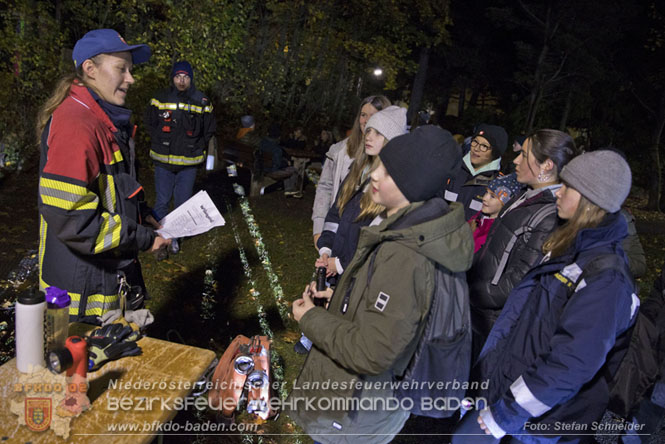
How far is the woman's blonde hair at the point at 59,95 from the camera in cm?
251

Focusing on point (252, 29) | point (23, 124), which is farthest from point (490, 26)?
point (23, 124)

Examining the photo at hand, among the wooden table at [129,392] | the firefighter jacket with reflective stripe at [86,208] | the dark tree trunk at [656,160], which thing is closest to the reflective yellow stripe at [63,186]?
the firefighter jacket with reflective stripe at [86,208]

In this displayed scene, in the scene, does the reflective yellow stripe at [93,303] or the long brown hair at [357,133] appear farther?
the long brown hair at [357,133]

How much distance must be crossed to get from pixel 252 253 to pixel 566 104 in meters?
17.3

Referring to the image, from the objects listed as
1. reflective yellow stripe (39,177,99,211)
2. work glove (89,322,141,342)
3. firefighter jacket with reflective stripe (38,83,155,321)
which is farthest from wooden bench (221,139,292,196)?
work glove (89,322,141,342)

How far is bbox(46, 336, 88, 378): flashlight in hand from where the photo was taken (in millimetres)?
1900

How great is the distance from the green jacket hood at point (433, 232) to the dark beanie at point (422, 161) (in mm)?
71

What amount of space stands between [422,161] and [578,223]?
38.0 inches

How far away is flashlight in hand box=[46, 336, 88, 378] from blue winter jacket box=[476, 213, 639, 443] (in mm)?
1829

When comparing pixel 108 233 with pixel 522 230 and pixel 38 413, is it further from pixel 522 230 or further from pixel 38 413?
pixel 522 230

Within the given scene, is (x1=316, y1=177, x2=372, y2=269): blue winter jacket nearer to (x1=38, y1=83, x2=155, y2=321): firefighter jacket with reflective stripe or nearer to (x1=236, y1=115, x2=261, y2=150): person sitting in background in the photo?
(x1=38, y1=83, x2=155, y2=321): firefighter jacket with reflective stripe

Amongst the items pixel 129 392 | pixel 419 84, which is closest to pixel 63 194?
pixel 129 392

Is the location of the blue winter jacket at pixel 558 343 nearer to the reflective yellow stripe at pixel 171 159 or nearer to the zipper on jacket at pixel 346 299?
the zipper on jacket at pixel 346 299

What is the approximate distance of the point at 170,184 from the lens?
255 inches
